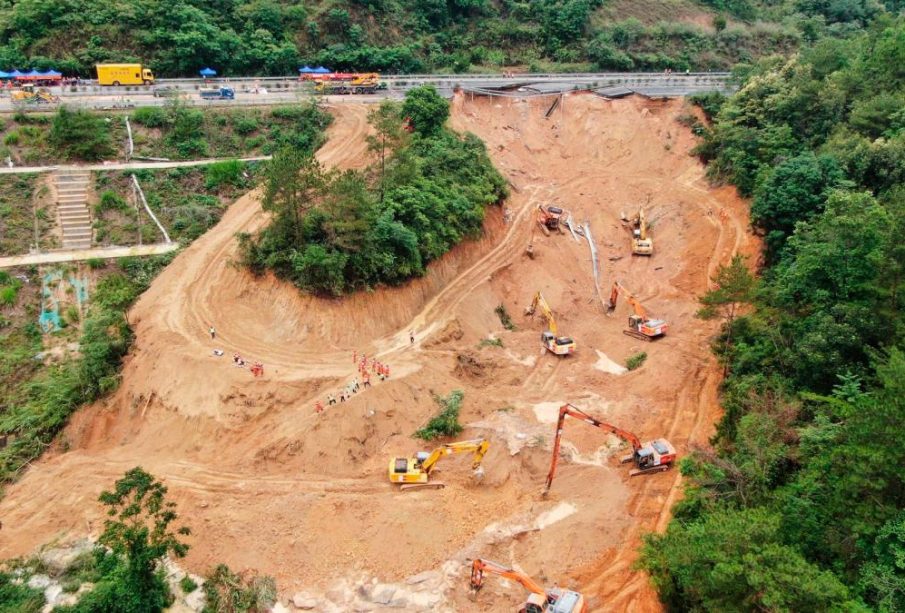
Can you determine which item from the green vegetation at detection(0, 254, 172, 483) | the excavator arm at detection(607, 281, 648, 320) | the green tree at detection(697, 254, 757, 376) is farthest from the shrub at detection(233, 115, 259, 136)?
the green tree at detection(697, 254, 757, 376)

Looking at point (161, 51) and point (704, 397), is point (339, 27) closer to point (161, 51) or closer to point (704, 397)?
point (161, 51)

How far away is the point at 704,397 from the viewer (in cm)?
3878

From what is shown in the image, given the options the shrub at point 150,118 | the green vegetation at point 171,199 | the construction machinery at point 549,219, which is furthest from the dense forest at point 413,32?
the construction machinery at point 549,219

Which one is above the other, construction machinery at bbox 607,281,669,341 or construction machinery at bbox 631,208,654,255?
construction machinery at bbox 631,208,654,255

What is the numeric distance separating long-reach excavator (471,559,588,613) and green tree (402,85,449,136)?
37572mm

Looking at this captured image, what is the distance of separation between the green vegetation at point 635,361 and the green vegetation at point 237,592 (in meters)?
25.3

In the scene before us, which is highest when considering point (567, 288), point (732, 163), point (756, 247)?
point (732, 163)

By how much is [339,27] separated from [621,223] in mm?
38017

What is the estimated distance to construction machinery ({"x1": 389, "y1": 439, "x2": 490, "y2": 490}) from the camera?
105 feet

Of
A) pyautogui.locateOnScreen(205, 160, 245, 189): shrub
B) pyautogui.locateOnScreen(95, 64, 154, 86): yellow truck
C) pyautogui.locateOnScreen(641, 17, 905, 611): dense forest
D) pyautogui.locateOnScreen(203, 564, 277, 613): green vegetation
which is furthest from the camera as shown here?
pyautogui.locateOnScreen(95, 64, 154, 86): yellow truck

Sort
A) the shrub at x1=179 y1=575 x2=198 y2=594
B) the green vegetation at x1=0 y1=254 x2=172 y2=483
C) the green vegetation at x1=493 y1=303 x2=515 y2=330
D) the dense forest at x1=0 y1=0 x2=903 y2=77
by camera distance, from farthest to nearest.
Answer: the dense forest at x1=0 y1=0 x2=903 y2=77, the green vegetation at x1=493 y1=303 x2=515 y2=330, the green vegetation at x1=0 y1=254 x2=172 y2=483, the shrub at x1=179 y1=575 x2=198 y2=594

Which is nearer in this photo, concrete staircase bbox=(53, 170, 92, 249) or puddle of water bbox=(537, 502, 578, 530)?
puddle of water bbox=(537, 502, 578, 530)

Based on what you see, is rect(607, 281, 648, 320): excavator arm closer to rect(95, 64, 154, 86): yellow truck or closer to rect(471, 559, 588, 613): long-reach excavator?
rect(471, 559, 588, 613): long-reach excavator

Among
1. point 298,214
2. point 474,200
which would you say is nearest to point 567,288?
point 474,200
